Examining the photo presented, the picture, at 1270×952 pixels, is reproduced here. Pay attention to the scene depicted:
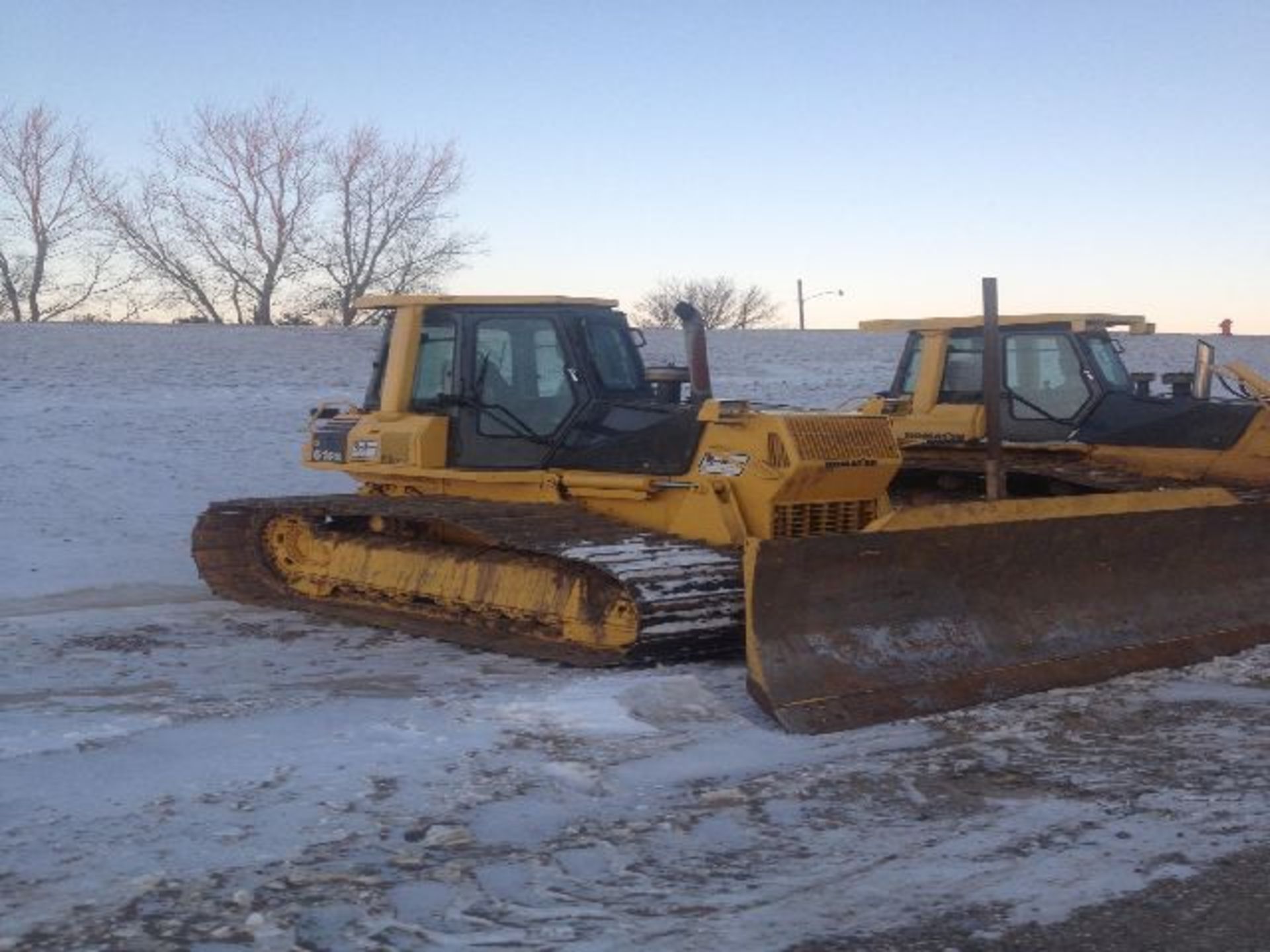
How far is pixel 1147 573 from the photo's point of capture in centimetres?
884

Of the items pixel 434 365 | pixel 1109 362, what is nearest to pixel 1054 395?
pixel 1109 362

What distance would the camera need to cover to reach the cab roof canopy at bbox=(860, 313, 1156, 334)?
12.9m

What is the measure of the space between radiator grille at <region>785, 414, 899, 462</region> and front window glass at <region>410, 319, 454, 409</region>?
97.6 inches

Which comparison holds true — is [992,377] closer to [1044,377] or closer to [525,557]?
[525,557]

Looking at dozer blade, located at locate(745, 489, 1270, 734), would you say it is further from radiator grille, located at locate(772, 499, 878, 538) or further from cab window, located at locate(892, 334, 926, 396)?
cab window, located at locate(892, 334, 926, 396)

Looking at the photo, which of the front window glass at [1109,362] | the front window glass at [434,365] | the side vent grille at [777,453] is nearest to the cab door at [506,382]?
the front window glass at [434,365]

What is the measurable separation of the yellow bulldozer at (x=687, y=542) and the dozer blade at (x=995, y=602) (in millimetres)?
13

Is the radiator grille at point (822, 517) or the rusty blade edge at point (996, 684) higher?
the radiator grille at point (822, 517)

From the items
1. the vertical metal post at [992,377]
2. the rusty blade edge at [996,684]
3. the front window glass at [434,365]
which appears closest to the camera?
the rusty blade edge at [996,684]

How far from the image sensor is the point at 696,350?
9.26m

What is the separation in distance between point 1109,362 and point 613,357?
4631 millimetres

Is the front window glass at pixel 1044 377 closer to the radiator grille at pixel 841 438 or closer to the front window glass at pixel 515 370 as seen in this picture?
the radiator grille at pixel 841 438

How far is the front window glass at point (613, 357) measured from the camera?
34.1ft

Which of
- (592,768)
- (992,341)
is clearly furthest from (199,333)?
(592,768)
